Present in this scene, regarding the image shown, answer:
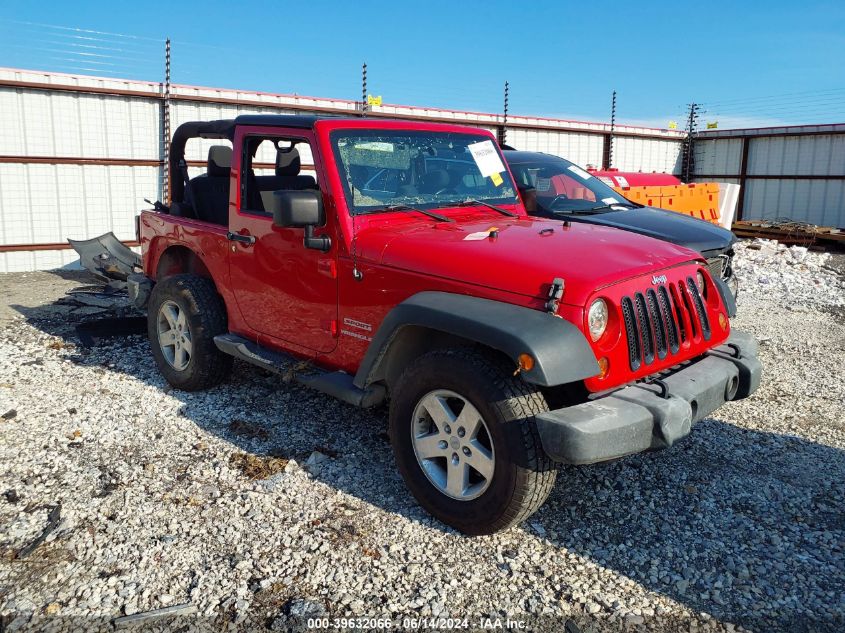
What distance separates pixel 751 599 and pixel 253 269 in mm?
3351

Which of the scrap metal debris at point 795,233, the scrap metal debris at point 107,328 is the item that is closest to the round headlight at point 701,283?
the scrap metal debris at point 107,328

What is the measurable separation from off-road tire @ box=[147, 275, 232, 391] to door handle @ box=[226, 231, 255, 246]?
0.56 meters

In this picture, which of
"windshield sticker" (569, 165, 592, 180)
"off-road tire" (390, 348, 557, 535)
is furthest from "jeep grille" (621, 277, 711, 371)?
"windshield sticker" (569, 165, 592, 180)

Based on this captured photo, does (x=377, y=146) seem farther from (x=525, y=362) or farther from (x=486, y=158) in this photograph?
(x=525, y=362)

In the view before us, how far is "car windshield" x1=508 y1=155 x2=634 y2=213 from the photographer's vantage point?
24.0 feet

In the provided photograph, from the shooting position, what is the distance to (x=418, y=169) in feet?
13.9

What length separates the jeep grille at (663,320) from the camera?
3.18 m

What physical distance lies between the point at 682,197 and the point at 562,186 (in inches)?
166

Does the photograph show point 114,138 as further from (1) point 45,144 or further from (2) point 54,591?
(2) point 54,591

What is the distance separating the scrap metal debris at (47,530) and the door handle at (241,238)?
6.20 feet

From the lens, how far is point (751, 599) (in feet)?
9.36

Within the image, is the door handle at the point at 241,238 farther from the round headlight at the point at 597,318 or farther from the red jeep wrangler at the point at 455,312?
the round headlight at the point at 597,318

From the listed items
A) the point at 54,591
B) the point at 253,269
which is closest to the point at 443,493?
the point at 54,591

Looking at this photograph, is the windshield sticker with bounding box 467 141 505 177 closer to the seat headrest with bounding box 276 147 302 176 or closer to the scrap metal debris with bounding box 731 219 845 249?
the seat headrest with bounding box 276 147 302 176
